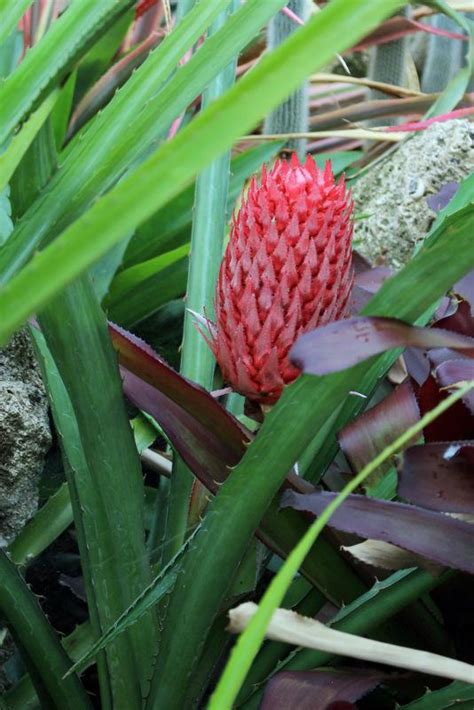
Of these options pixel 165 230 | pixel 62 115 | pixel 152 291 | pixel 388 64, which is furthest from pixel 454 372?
pixel 388 64

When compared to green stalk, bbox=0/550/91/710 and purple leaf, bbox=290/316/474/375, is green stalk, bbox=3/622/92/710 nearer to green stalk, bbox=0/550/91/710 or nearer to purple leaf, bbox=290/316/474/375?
green stalk, bbox=0/550/91/710

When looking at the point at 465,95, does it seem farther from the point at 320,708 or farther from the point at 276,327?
the point at 320,708

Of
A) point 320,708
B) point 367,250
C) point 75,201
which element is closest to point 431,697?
point 320,708

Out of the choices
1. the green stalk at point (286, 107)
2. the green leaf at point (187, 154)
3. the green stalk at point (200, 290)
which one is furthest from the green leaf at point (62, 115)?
the green leaf at point (187, 154)

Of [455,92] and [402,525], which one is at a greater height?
[455,92]

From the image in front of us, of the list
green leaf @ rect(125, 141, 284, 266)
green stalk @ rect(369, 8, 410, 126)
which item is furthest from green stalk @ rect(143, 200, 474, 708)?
green stalk @ rect(369, 8, 410, 126)

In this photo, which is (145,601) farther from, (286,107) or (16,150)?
(286,107)
